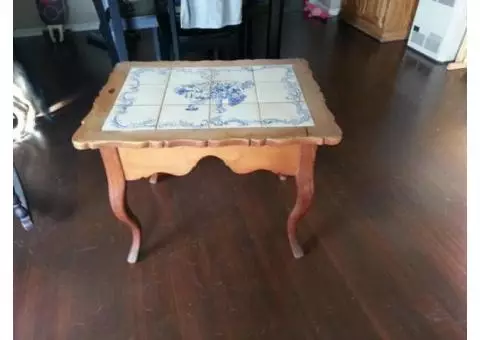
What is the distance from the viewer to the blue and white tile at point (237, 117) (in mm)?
1140

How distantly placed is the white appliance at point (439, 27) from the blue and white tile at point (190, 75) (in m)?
2.33

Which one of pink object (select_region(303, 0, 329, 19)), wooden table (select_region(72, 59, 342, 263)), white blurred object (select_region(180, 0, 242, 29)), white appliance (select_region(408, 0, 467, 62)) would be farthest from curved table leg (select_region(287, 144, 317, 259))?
pink object (select_region(303, 0, 329, 19))

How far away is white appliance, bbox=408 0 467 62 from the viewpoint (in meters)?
2.88

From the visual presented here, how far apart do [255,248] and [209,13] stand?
4.33 feet

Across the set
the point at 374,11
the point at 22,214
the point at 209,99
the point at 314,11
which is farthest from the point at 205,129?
the point at 314,11

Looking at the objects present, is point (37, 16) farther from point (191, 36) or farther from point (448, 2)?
point (448, 2)

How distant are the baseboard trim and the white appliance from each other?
277 centimetres

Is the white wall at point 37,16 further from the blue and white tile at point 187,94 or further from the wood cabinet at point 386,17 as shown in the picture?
the blue and white tile at point 187,94

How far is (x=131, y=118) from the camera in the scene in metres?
1.17

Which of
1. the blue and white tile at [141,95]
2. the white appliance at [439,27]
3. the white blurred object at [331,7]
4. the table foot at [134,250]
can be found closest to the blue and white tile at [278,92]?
the blue and white tile at [141,95]

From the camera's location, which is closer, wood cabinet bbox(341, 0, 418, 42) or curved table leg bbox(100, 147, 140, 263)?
curved table leg bbox(100, 147, 140, 263)

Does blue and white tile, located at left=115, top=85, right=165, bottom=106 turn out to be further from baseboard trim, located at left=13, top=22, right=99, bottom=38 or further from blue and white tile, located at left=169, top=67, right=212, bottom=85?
baseboard trim, located at left=13, top=22, right=99, bottom=38

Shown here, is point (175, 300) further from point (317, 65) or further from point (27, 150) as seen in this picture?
point (317, 65)

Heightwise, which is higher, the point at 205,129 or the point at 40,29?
the point at 205,129
